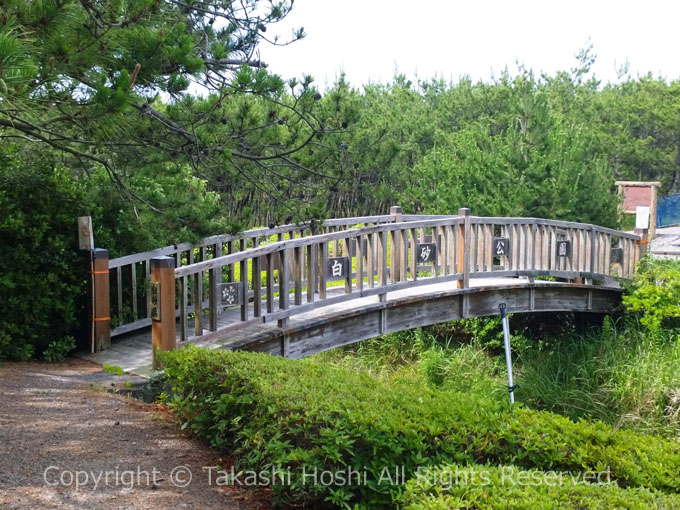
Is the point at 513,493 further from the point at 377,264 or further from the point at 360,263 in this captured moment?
the point at 377,264

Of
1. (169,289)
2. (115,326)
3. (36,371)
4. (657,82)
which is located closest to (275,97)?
(169,289)

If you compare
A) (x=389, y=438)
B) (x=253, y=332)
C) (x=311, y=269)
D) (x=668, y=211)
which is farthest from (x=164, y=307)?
(x=668, y=211)

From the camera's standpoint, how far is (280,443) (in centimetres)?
430

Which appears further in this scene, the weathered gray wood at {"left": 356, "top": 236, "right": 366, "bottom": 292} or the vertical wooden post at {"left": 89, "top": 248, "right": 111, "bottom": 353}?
the weathered gray wood at {"left": 356, "top": 236, "right": 366, "bottom": 292}

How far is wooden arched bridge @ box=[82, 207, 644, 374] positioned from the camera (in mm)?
7492

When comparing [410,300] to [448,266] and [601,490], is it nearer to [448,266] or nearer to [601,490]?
[448,266]

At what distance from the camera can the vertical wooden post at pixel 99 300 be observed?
7.63 metres

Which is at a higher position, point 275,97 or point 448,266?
point 275,97

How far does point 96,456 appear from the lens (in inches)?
186

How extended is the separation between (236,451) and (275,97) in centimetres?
423

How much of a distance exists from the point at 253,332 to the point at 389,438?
3.92 meters

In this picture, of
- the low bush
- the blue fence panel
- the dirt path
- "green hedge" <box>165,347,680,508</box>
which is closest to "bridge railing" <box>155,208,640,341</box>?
the low bush

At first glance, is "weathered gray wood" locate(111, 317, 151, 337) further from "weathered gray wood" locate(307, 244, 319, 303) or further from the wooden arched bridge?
"weathered gray wood" locate(307, 244, 319, 303)

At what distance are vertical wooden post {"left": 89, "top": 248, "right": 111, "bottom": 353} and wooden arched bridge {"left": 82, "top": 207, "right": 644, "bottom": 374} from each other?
11mm
